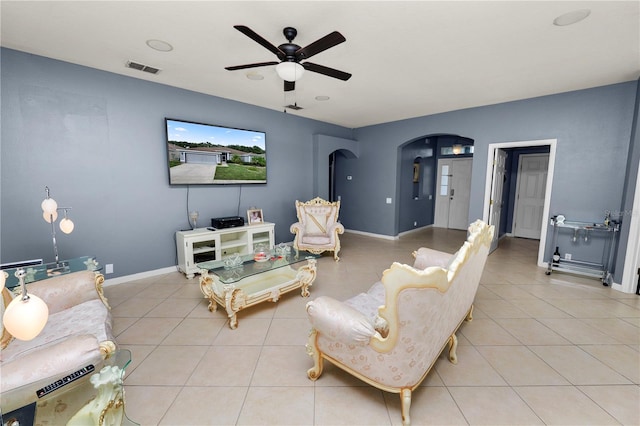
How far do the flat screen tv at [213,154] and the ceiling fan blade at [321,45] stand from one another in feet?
7.91

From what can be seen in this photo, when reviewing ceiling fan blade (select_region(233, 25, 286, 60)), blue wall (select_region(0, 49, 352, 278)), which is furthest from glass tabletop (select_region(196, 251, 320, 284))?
ceiling fan blade (select_region(233, 25, 286, 60))

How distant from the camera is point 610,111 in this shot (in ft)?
12.0

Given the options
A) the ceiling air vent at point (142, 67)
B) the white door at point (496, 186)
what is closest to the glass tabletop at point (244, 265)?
the ceiling air vent at point (142, 67)

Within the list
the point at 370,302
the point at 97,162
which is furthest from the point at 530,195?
the point at 97,162

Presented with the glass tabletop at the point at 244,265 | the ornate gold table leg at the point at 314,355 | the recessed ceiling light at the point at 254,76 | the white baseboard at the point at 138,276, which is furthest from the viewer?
the white baseboard at the point at 138,276

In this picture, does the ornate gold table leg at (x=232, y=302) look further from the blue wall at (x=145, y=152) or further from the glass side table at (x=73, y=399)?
the blue wall at (x=145, y=152)

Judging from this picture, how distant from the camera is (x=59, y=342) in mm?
1385

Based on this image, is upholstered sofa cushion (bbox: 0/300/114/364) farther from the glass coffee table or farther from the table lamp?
the glass coffee table

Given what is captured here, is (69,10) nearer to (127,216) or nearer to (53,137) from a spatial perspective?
(53,137)

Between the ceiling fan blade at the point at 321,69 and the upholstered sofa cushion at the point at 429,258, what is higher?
the ceiling fan blade at the point at 321,69

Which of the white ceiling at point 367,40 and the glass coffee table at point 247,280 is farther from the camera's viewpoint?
the glass coffee table at point 247,280

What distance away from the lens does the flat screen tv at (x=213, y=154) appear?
12.6 feet

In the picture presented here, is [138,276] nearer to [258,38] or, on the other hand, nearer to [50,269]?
[50,269]

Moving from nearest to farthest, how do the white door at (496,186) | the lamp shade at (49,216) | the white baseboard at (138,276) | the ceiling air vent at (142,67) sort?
the lamp shade at (49,216), the ceiling air vent at (142,67), the white baseboard at (138,276), the white door at (496,186)
